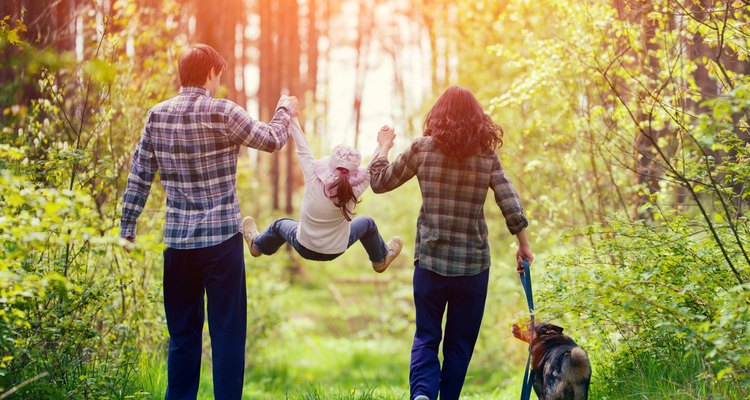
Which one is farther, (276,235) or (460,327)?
(276,235)

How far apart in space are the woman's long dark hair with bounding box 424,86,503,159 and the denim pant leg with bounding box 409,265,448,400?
2.52 ft

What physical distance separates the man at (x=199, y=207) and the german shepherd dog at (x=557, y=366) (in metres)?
1.76

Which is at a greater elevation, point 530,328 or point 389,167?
point 389,167

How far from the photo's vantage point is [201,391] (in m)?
6.18

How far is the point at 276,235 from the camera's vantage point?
5.32 m

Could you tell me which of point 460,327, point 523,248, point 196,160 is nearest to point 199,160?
point 196,160

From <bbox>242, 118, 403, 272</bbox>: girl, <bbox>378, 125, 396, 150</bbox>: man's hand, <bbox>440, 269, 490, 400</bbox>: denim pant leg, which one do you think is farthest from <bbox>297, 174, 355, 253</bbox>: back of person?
<bbox>440, 269, 490, 400</bbox>: denim pant leg

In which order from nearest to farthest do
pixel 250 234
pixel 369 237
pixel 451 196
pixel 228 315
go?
pixel 228 315
pixel 451 196
pixel 369 237
pixel 250 234

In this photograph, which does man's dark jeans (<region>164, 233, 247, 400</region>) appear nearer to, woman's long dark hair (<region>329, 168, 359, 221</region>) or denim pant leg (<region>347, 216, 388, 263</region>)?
woman's long dark hair (<region>329, 168, 359, 221</region>)

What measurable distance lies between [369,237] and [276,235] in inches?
26.0

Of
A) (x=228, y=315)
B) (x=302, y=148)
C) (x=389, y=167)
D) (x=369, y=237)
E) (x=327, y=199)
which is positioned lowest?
(x=228, y=315)

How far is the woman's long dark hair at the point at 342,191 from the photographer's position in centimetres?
465

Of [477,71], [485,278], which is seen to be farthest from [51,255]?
[477,71]

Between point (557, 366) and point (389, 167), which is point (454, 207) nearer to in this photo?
point (389, 167)
